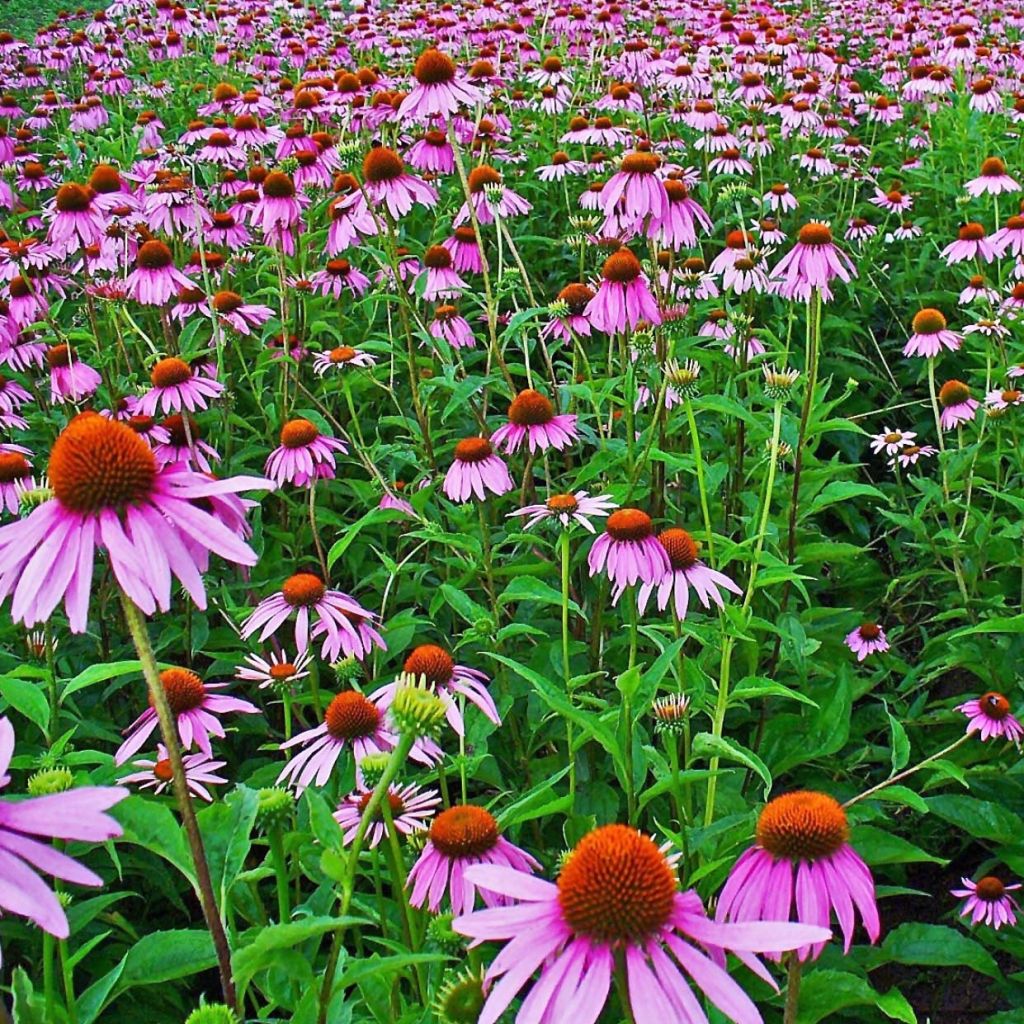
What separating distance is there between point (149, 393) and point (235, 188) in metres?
1.85

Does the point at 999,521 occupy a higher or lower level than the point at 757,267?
lower

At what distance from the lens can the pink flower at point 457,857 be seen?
129 cm

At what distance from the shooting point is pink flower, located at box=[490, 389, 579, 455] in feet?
8.20

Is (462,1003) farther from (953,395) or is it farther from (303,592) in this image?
(953,395)

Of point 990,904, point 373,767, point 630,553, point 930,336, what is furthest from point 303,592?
point 930,336

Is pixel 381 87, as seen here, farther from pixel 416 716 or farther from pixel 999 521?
pixel 416 716

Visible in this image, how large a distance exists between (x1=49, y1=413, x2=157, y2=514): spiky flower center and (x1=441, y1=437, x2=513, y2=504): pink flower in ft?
4.45

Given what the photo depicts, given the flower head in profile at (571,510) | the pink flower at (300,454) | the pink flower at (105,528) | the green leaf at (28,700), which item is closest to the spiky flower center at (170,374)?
the pink flower at (300,454)

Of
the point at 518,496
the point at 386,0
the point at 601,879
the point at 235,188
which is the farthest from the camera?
the point at 386,0

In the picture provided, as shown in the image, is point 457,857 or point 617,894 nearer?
point 617,894

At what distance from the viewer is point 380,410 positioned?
3586 mm

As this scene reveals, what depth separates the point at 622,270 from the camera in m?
2.41

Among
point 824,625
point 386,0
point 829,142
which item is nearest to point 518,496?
point 824,625

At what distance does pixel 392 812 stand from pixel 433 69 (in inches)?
79.5
